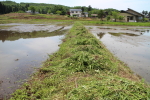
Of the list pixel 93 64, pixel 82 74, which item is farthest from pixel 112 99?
pixel 93 64

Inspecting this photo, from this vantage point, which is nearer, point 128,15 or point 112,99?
point 112,99

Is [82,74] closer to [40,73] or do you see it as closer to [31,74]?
[40,73]

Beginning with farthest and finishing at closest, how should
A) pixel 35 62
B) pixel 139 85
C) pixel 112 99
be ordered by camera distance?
pixel 35 62, pixel 139 85, pixel 112 99

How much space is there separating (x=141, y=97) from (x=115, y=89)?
0.47m

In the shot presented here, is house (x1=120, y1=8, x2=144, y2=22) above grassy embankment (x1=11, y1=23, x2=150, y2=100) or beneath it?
above

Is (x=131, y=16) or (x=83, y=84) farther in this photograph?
(x=131, y=16)

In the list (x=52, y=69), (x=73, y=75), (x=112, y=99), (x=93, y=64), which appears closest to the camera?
(x=112, y=99)

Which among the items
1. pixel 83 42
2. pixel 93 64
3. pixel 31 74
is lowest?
pixel 31 74

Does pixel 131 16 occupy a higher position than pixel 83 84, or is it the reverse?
pixel 131 16

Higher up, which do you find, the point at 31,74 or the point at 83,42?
the point at 83,42

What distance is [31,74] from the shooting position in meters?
4.09

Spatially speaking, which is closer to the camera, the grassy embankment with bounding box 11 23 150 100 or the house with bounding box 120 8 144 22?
the grassy embankment with bounding box 11 23 150 100

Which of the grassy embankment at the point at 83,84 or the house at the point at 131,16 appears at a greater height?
the house at the point at 131,16

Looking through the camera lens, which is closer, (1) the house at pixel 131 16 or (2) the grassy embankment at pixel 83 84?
(2) the grassy embankment at pixel 83 84
